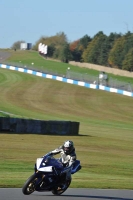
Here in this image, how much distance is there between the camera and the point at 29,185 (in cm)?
1310

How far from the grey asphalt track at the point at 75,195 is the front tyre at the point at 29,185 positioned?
11cm

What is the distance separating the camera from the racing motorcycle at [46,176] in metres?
13.0

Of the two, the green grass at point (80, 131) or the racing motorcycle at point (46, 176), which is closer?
the racing motorcycle at point (46, 176)

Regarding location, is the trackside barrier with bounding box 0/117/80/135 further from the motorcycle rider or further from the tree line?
the tree line

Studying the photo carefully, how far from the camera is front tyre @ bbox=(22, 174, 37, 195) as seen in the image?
12930 millimetres

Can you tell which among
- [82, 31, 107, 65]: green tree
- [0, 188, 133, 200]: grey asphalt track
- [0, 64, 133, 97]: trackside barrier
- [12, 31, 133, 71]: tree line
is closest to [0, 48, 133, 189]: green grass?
[0, 188, 133, 200]: grey asphalt track

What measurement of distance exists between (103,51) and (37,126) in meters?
116

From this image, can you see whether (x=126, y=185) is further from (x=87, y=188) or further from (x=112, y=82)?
(x=112, y=82)

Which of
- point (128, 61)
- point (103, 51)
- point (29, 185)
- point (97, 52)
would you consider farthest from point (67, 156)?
point (97, 52)

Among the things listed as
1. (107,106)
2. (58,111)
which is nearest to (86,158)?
(58,111)

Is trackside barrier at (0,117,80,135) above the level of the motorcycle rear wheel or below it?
below

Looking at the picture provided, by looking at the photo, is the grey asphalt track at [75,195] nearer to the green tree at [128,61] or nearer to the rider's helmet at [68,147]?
the rider's helmet at [68,147]

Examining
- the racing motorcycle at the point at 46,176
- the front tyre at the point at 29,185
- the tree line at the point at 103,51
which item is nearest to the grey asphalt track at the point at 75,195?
the front tyre at the point at 29,185

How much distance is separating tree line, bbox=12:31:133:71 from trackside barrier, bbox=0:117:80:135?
90.0 m
